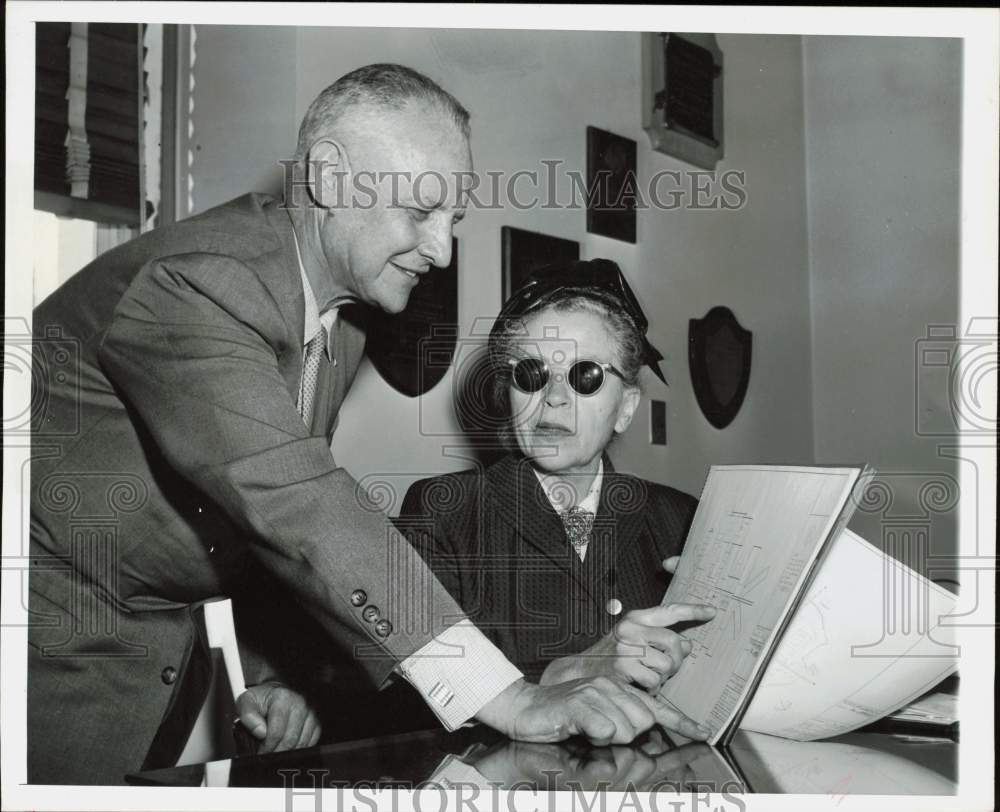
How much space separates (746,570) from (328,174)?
0.72m

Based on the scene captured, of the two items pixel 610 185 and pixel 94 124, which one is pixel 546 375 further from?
pixel 94 124

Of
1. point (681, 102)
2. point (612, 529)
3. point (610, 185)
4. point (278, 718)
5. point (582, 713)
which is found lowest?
point (278, 718)

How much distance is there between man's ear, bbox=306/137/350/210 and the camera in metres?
1.21

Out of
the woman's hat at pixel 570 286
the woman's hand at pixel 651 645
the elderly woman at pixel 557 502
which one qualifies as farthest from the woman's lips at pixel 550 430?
the woman's hand at pixel 651 645

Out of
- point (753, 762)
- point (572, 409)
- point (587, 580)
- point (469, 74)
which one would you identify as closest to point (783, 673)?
point (753, 762)

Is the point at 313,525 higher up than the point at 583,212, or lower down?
lower down

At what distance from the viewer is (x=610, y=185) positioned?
4.85 feet

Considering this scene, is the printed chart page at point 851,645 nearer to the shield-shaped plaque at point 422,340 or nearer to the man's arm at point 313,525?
the man's arm at point 313,525

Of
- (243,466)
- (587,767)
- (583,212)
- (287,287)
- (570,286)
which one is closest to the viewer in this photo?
(587,767)

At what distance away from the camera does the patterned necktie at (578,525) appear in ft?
4.04

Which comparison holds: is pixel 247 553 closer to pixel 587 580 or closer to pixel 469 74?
pixel 587 580

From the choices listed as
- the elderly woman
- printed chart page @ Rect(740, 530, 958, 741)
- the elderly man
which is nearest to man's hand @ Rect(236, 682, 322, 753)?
the elderly man

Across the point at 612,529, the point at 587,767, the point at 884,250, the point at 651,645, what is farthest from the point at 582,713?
the point at 884,250

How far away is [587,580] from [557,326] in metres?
0.34
